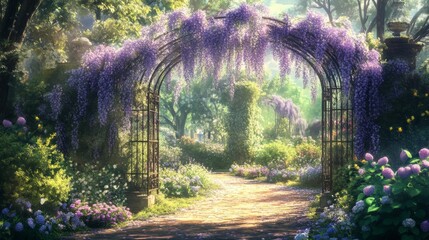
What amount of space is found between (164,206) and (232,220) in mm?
1941

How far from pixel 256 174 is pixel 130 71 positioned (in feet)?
31.4

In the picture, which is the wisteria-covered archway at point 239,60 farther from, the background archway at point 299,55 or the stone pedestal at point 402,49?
the stone pedestal at point 402,49

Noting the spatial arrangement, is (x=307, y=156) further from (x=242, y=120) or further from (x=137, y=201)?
(x=137, y=201)

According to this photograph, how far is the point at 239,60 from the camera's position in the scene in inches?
384

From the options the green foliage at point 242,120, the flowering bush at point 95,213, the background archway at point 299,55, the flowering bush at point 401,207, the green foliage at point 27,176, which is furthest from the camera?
the green foliage at point 242,120

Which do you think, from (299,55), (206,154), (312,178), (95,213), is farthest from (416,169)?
(206,154)

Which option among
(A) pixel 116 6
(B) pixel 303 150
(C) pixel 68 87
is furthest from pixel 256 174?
(C) pixel 68 87

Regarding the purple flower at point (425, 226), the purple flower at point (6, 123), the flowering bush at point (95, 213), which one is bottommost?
the flowering bush at point (95, 213)

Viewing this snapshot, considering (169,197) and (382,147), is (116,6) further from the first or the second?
(382,147)

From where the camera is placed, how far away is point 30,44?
48.9 feet

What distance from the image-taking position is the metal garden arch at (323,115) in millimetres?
9758

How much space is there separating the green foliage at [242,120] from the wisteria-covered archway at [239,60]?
11150 millimetres

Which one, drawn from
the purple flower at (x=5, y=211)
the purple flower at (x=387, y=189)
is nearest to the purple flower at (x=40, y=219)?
the purple flower at (x=5, y=211)

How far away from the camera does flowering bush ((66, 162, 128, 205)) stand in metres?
9.20
